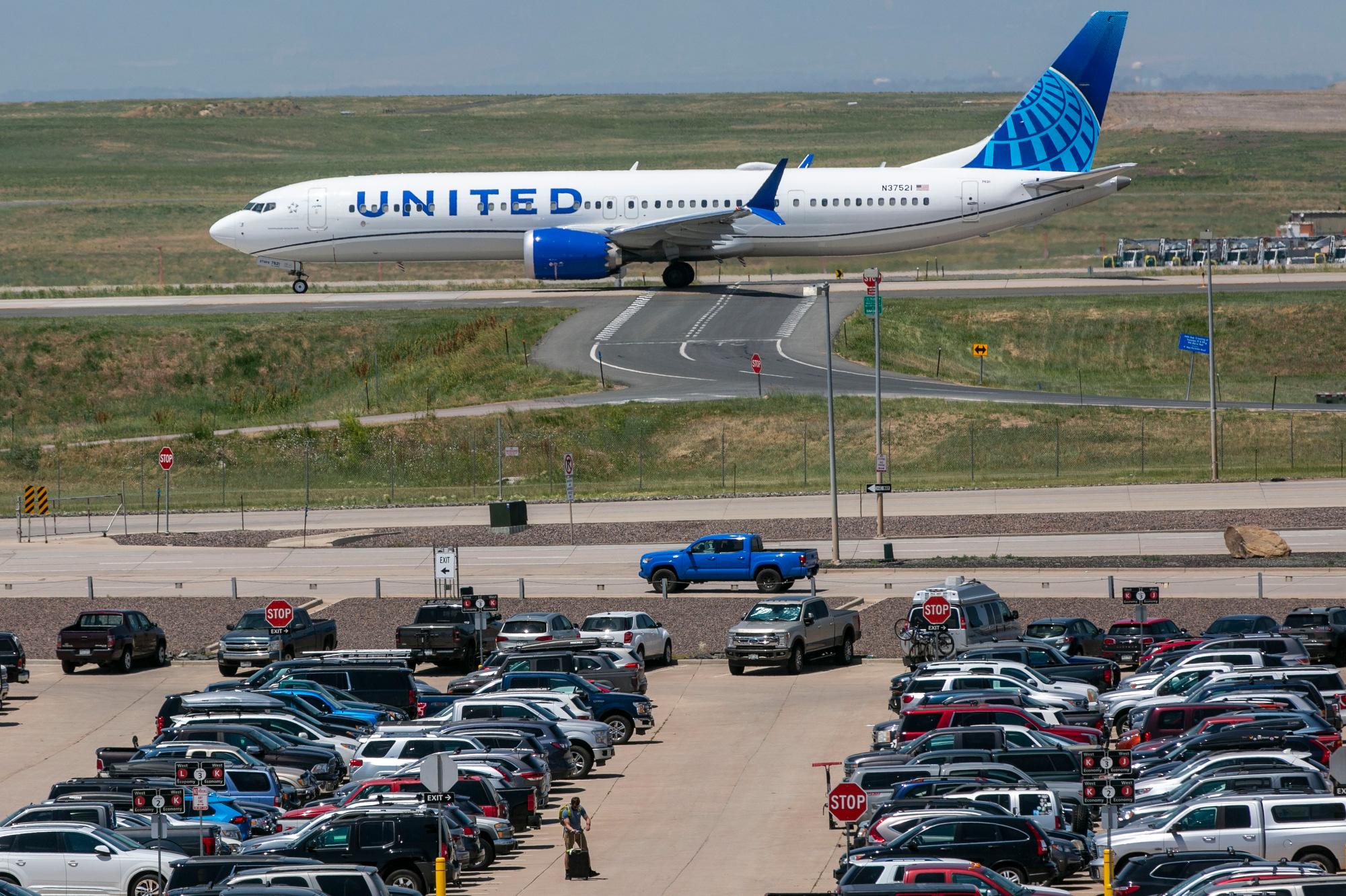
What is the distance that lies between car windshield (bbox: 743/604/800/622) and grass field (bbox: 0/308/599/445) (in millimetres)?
33762

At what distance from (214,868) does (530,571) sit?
30.4 meters

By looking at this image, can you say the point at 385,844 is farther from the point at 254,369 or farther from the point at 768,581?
the point at 254,369

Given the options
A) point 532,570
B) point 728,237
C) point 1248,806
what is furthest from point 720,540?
point 728,237

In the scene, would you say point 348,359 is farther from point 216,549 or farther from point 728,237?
point 216,549

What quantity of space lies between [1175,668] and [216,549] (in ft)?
103

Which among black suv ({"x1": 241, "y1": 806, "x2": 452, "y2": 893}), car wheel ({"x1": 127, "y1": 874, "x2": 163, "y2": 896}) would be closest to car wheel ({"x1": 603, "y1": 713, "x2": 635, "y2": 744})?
black suv ({"x1": 241, "y1": 806, "x2": 452, "y2": 893})

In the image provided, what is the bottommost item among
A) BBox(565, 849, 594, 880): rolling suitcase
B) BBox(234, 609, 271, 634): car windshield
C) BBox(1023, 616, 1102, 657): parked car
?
BBox(565, 849, 594, 880): rolling suitcase

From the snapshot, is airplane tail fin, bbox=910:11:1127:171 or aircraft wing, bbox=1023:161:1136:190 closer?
aircraft wing, bbox=1023:161:1136:190

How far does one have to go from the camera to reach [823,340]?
77.9 m

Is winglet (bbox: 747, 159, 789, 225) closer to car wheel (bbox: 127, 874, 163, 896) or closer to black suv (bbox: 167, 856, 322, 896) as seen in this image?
car wheel (bbox: 127, 874, 163, 896)

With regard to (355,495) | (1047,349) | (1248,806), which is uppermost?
(1047,349)

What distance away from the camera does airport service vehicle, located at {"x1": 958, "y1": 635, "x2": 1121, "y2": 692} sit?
34938 millimetres

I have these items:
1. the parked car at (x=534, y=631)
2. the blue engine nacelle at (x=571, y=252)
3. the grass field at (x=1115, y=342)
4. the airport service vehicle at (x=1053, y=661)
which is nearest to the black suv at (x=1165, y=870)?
the airport service vehicle at (x=1053, y=661)

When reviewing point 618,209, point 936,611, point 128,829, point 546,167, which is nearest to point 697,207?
point 618,209
